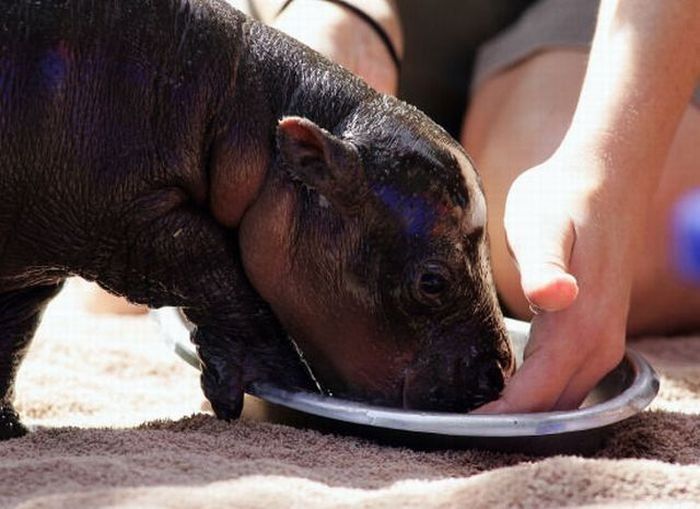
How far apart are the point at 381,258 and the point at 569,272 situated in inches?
10.3

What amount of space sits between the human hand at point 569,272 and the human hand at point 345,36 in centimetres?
74

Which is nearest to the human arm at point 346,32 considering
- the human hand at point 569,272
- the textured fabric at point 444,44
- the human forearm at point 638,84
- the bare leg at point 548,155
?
the bare leg at point 548,155

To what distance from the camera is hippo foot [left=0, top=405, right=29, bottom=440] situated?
175 centimetres

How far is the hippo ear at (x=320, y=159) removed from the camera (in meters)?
1.61

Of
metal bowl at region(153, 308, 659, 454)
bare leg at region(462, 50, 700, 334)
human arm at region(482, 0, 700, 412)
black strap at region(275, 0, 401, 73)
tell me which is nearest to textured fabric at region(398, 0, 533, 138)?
bare leg at region(462, 50, 700, 334)

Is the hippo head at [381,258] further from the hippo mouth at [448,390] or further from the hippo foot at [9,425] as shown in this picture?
the hippo foot at [9,425]

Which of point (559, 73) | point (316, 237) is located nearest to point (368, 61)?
point (559, 73)

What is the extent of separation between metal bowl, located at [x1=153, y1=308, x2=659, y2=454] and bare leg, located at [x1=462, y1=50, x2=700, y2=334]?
40.8 inches

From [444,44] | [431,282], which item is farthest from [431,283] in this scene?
[444,44]

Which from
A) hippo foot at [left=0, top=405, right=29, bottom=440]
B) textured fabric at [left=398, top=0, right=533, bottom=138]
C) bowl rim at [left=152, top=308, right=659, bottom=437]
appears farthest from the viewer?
textured fabric at [left=398, top=0, right=533, bottom=138]

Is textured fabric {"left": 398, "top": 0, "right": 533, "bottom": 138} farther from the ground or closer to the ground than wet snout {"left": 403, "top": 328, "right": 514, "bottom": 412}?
farther from the ground

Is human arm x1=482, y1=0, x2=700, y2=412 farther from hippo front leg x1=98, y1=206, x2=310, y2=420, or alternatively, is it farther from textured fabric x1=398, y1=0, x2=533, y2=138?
textured fabric x1=398, y1=0, x2=533, y2=138

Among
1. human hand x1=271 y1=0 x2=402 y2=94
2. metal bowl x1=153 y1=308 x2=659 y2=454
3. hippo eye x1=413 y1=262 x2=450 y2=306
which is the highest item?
human hand x1=271 y1=0 x2=402 y2=94

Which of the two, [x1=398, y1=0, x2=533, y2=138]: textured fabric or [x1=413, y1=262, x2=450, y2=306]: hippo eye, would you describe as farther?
[x1=398, y1=0, x2=533, y2=138]: textured fabric
